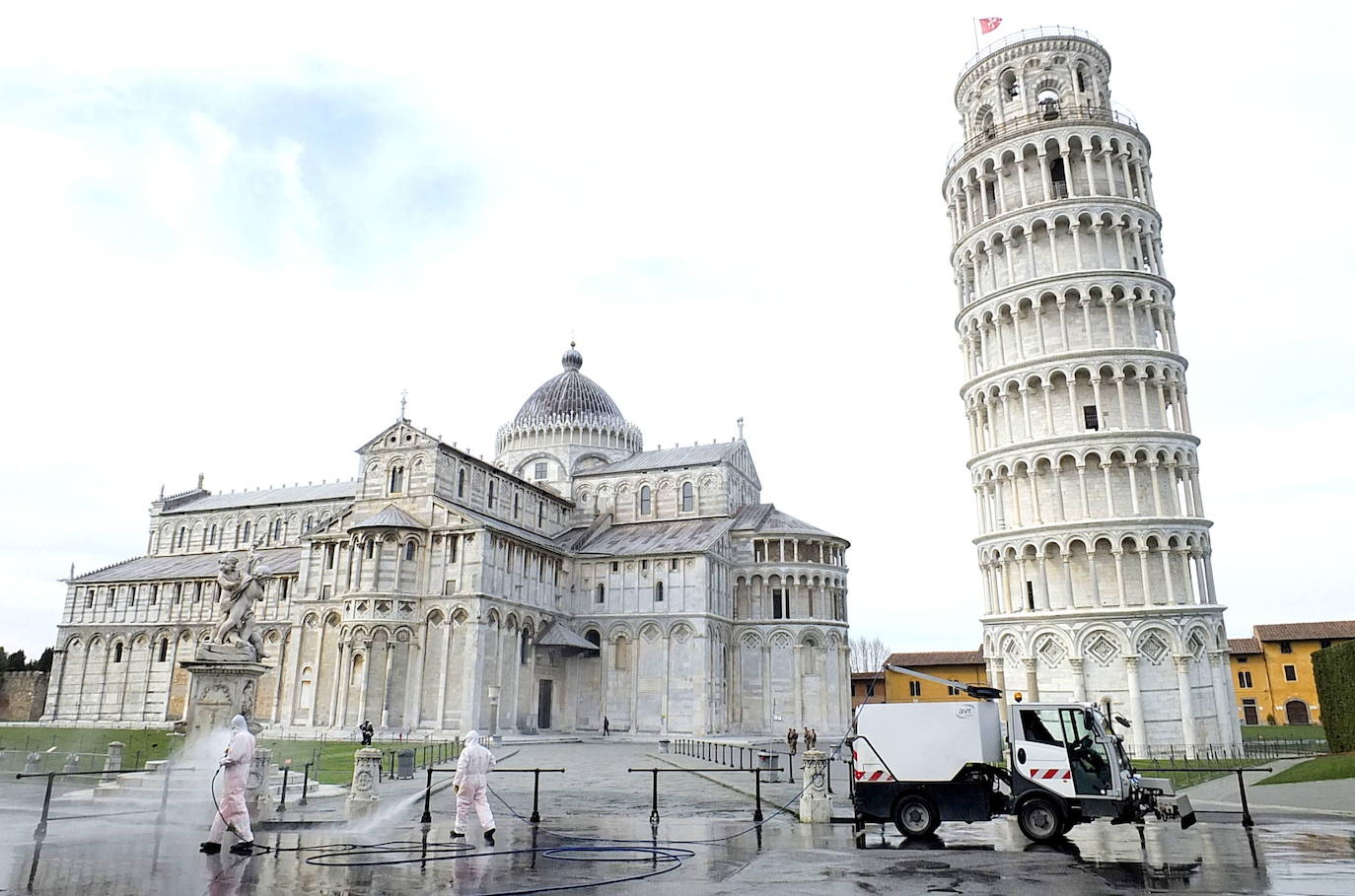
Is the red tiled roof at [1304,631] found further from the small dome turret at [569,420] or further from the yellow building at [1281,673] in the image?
the small dome turret at [569,420]

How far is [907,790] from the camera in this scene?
50.7ft

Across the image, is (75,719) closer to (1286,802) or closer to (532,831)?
(532,831)

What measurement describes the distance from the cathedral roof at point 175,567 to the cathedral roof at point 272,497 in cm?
410

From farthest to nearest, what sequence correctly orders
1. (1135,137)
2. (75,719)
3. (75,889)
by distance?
1. (75,719)
2. (1135,137)
3. (75,889)

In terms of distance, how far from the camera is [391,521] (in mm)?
48312

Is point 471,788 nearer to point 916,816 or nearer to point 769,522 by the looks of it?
point 916,816

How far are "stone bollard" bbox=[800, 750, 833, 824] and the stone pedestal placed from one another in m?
12.0

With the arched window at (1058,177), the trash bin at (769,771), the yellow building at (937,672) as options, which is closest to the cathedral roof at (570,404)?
the yellow building at (937,672)

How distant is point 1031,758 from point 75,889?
1366 cm

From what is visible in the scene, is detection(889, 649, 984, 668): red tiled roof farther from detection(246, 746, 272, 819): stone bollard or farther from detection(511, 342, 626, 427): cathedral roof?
detection(246, 746, 272, 819): stone bollard

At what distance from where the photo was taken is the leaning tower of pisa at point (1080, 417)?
34906 mm

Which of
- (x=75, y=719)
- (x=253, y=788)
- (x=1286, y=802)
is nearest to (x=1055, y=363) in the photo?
(x=1286, y=802)

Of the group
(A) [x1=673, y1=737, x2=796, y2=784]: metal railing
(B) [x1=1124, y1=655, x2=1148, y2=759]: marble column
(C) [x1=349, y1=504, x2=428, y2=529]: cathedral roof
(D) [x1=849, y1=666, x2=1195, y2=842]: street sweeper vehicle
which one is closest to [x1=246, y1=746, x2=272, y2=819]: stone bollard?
(D) [x1=849, y1=666, x2=1195, y2=842]: street sweeper vehicle

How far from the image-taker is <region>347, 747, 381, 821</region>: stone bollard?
16.5 m
